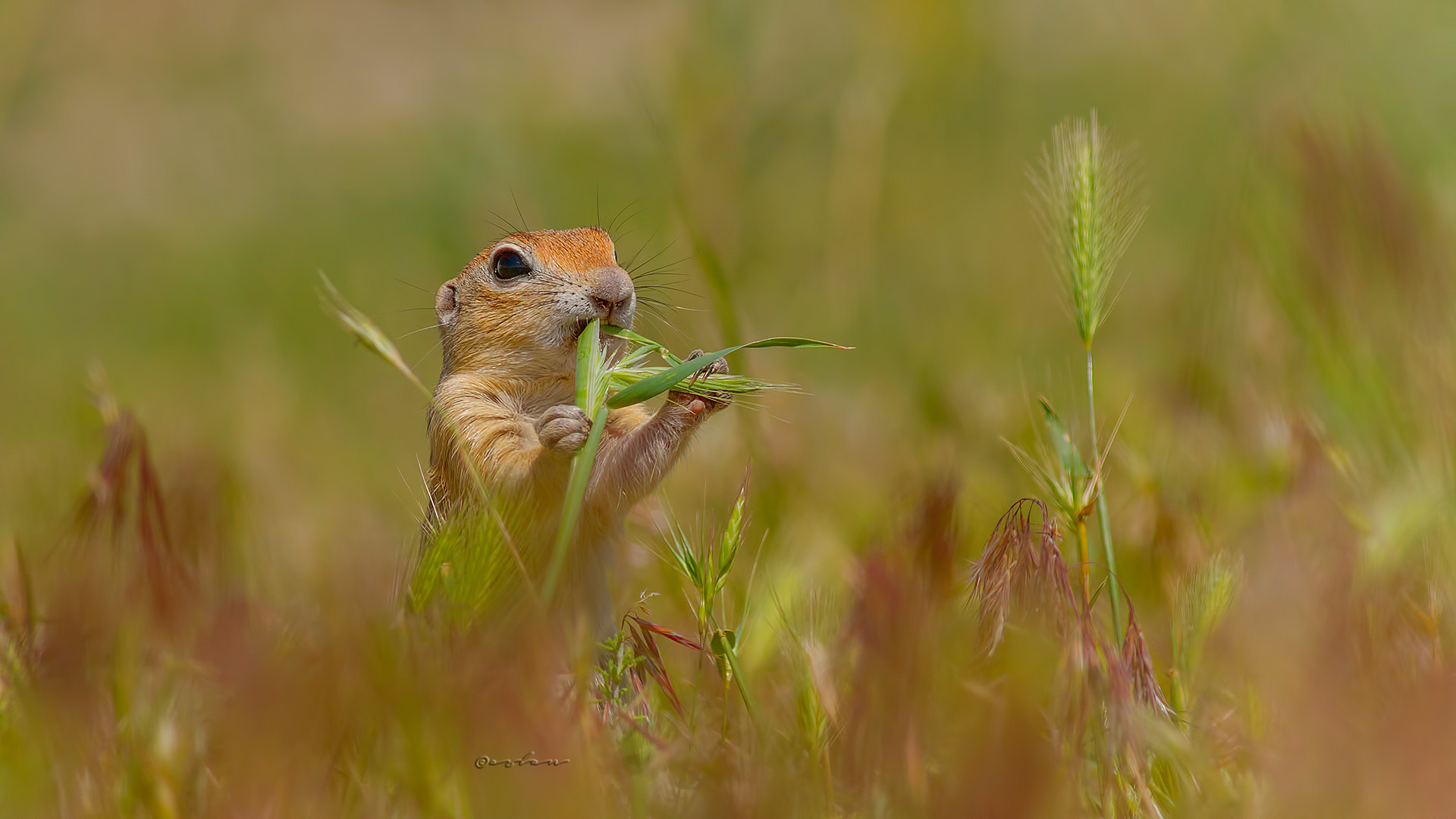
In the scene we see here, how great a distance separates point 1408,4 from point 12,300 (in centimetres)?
855

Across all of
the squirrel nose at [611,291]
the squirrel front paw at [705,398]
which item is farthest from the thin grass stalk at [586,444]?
the squirrel nose at [611,291]

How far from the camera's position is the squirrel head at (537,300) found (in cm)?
254

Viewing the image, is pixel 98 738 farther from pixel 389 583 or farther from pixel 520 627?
pixel 520 627

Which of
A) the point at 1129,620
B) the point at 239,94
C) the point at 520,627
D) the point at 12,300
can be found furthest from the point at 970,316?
the point at 239,94

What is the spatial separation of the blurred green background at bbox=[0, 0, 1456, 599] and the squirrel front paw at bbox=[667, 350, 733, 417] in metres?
0.15

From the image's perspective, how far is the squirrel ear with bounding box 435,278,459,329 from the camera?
291 cm

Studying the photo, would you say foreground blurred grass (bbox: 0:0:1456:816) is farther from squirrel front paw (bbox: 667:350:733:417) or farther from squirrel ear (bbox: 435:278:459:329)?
squirrel ear (bbox: 435:278:459:329)

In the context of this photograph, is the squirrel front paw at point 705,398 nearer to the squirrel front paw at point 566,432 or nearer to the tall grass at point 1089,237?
the squirrel front paw at point 566,432

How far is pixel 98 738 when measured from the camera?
163 cm

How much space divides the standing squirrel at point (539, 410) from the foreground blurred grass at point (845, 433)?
213 mm

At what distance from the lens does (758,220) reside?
19.8 ft

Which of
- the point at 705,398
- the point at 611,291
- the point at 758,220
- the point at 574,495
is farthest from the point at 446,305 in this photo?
the point at 758,220

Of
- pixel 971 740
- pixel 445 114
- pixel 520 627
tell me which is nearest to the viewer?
pixel 971 740
